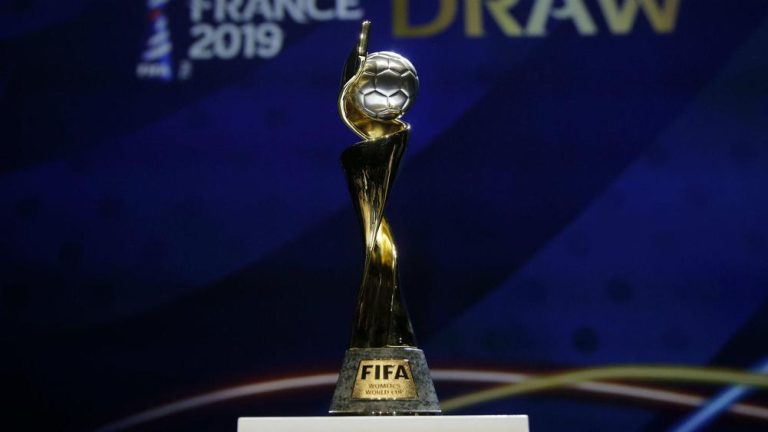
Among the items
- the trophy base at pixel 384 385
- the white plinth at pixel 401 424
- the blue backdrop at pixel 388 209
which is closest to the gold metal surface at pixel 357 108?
the trophy base at pixel 384 385

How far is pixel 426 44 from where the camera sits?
265 centimetres

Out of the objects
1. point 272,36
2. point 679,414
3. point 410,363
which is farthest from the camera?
point 272,36

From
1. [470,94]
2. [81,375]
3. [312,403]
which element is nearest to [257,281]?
[312,403]

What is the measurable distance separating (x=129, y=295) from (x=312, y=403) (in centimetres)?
54

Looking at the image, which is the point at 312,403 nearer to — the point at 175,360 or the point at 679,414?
the point at 175,360

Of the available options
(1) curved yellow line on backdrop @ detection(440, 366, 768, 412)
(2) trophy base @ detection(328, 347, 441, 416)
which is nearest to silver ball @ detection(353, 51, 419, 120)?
(2) trophy base @ detection(328, 347, 441, 416)

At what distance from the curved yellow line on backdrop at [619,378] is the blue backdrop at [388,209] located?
0.5 inches

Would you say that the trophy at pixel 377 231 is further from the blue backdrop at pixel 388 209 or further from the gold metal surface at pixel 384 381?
the blue backdrop at pixel 388 209

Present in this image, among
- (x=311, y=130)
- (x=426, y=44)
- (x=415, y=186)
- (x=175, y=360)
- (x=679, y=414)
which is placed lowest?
(x=679, y=414)

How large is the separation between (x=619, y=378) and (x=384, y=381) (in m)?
0.99

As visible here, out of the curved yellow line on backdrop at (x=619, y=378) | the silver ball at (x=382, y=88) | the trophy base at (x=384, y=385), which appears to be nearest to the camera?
the trophy base at (x=384, y=385)

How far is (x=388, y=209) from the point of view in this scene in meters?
2.55

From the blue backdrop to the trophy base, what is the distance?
76cm

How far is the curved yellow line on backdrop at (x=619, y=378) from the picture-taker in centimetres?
251
